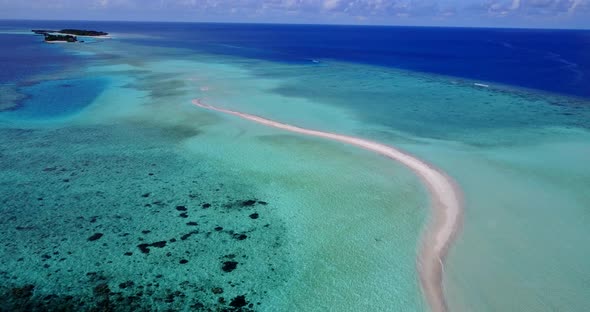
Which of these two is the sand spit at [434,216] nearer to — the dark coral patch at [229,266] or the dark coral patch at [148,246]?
the dark coral patch at [229,266]

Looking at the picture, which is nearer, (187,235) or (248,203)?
(187,235)

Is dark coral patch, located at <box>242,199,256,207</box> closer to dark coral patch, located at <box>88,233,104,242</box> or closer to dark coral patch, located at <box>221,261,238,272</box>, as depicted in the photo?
dark coral patch, located at <box>221,261,238,272</box>

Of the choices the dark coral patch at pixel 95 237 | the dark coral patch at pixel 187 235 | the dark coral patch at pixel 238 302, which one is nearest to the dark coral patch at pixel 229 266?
the dark coral patch at pixel 238 302

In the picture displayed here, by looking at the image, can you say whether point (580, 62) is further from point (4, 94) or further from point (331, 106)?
point (4, 94)

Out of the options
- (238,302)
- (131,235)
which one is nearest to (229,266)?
(238,302)

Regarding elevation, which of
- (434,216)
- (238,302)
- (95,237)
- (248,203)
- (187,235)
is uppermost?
(434,216)

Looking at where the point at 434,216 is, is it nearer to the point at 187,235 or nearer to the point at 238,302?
the point at 238,302
